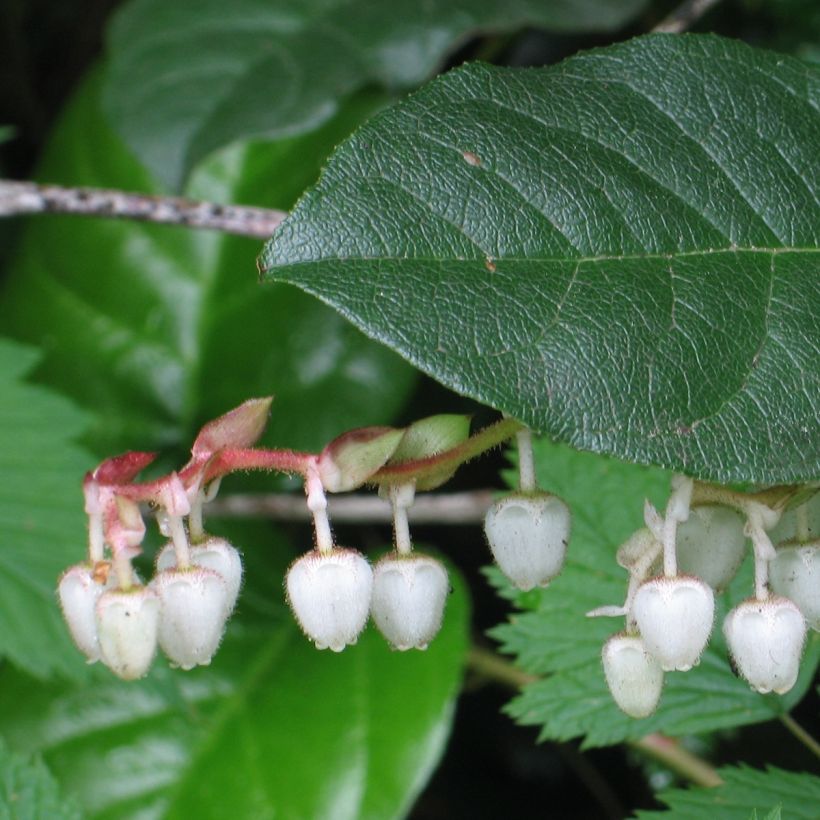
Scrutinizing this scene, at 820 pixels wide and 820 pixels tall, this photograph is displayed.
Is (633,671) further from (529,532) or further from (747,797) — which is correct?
(747,797)

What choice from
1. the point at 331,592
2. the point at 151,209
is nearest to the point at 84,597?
the point at 331,592

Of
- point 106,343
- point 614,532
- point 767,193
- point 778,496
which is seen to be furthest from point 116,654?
point 106,343

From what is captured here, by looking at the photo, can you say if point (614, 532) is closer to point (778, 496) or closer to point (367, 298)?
point (778, 496)

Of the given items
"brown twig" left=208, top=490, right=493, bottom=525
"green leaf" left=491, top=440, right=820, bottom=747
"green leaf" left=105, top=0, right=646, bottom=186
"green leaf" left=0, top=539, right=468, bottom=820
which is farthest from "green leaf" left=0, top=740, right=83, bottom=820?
"green leaf" left=105, top=0, right=646, bottom=186

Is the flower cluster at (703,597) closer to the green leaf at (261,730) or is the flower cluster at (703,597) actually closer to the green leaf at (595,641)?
the green leaf at (595,641)

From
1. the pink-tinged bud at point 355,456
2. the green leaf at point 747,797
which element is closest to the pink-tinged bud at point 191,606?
the pink-tinged bud at point 355,456

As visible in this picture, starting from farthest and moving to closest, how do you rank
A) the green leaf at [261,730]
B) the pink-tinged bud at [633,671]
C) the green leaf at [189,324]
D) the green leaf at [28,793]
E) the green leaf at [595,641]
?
the green leaf at [189,324], the green leaf at [261,730], the green leaf at [595,641], the green leaf at [28,793], the pink-tinged bud at [633,671]
